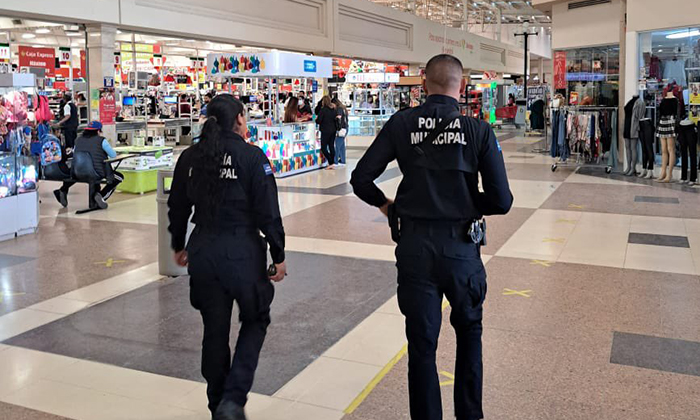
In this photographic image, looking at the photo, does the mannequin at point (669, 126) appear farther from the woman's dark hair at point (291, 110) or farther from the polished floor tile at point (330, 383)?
the polished floor tile at point (330, 383)

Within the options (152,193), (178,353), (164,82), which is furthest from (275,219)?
(164,82)

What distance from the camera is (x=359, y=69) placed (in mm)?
26625

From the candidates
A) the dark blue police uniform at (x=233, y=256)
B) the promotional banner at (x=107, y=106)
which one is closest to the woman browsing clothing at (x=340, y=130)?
the promotional banner at (x=107, y=106)

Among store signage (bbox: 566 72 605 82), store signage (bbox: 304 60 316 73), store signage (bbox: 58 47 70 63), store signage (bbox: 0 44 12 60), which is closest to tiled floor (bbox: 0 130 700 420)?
store signage (bbox: 304 60 316 73)

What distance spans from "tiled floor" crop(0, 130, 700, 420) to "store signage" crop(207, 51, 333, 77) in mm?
5332

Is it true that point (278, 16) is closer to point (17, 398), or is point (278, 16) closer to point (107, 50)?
point (107, 50)

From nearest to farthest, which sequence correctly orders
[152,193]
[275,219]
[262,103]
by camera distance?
[275,219] → [152,193] → [262,103]

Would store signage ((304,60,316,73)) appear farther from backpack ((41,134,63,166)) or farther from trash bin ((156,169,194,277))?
trash bin ((156,169,194,277))

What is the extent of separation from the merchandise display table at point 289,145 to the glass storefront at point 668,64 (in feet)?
22.2

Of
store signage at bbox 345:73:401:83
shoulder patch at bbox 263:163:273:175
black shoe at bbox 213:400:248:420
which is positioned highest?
store signage at bbox 345:73:401:83

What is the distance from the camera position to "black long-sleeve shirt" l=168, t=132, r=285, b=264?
10.2 ft

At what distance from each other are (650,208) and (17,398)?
8.53 m

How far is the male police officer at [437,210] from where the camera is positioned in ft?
9.33

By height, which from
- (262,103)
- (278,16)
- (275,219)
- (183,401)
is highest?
(278,16)
